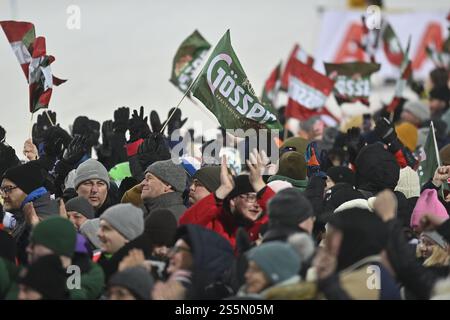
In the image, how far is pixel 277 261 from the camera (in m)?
6.12

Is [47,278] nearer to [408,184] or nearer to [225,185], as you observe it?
[225,185]

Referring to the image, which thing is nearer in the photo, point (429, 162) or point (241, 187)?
point (241, 187)

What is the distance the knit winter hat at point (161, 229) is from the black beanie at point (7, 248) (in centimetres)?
69

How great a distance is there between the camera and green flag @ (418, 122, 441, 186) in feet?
33.8

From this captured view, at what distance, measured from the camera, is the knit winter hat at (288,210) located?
670 centimetres

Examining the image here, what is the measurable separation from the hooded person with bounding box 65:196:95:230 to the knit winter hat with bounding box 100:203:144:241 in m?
1.23

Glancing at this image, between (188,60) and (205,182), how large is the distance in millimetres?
5594

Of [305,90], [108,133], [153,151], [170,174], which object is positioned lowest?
[170,174]

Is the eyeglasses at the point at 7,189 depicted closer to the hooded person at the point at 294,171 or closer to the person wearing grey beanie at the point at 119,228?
the person wearing grey beanie at the point at 119,228

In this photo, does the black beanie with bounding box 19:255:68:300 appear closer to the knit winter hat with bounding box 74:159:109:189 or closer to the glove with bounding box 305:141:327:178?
the knit winter hat with bounding box 74:159:109:189

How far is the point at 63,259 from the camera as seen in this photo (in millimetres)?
6684

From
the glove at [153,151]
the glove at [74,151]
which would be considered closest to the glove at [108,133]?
the glove at [74,151]

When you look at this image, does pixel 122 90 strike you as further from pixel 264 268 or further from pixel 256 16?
pixel 264 268

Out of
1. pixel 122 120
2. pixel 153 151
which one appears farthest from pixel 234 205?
pixel 122 120
